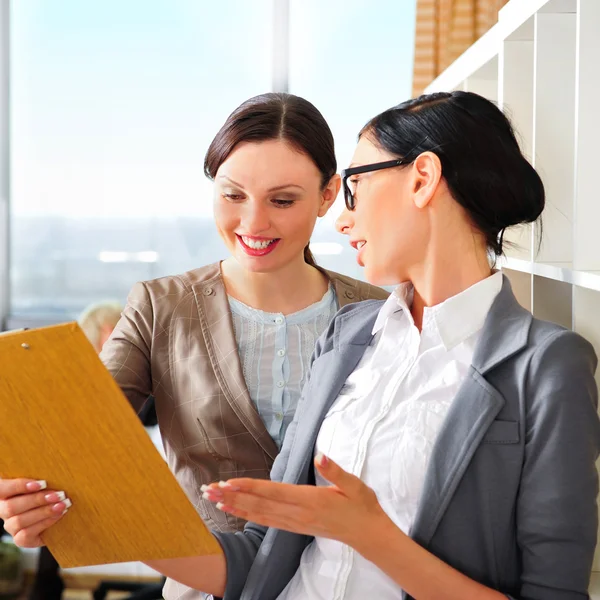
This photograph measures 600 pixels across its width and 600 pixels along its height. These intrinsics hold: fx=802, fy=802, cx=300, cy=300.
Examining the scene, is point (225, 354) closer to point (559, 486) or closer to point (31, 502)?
point (31, 502)

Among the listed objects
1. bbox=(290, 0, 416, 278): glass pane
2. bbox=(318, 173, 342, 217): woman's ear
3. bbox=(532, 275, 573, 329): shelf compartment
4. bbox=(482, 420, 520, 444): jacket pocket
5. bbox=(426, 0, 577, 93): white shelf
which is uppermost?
bbox=(290, 0, 416, 278): glass pane

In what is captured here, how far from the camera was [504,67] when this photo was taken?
173 centimetres

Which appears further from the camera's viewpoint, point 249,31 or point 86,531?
point 249,31

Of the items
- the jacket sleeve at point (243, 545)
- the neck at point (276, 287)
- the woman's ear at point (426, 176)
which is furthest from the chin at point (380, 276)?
the neck at point (276, 287)

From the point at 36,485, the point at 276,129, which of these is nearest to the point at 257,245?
the point at 276,129

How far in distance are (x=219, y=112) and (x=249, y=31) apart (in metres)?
0.51

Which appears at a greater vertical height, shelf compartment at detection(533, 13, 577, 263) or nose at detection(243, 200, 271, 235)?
shelf compartment at detection(533, 13, 577, 263)

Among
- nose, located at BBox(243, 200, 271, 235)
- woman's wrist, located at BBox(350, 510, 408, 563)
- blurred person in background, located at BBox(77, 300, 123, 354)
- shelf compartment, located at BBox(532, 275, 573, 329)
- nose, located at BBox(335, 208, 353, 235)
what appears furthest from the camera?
blurred person in background, located at BBox(77, 300, 123, 354)

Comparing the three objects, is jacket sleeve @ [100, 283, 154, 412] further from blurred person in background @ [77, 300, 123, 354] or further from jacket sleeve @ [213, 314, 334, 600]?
blurred person in background @ [77, 300, 123, 354]

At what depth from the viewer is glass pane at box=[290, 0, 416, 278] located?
15.6 ft

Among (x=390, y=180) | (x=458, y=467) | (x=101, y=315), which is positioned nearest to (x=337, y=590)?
(x=458, y=467)

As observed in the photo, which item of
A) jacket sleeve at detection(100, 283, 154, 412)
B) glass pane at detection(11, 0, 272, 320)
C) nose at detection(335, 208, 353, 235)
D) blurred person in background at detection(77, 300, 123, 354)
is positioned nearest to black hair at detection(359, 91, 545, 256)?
nose at detection(335, 208, 353, 235)

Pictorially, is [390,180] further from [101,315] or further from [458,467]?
[101,315]

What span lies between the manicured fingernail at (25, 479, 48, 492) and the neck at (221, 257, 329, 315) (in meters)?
0.75
